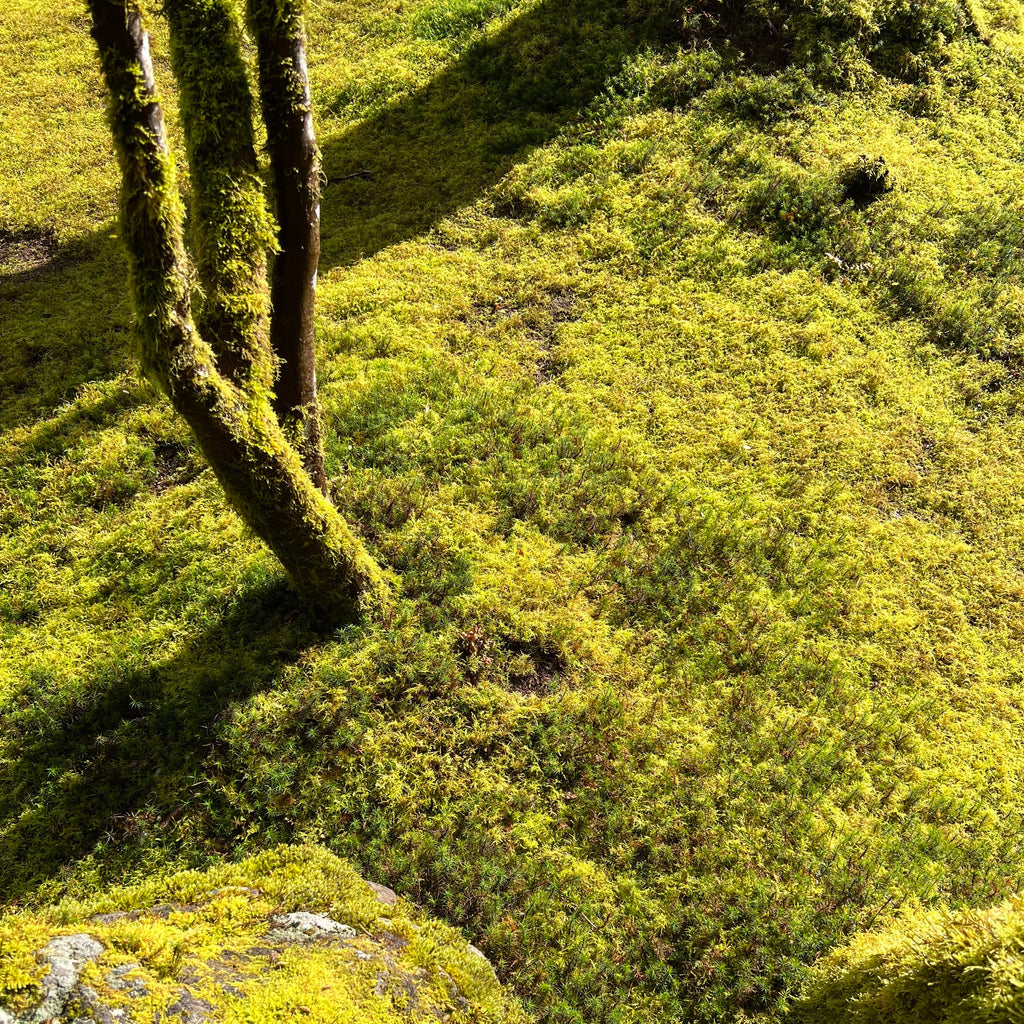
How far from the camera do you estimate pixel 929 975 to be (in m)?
4.14

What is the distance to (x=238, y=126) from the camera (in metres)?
5.15

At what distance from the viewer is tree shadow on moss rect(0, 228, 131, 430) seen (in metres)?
8.93

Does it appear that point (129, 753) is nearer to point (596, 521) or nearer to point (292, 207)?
point (292, 207)

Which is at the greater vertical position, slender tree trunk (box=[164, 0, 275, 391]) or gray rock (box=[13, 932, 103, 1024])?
slender tree trunk (box=[164, 0, 275, 391])

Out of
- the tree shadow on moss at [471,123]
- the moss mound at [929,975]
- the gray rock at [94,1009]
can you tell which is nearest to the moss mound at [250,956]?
the gray rock at [94,1009]

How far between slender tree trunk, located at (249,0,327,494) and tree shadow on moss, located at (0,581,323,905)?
1766 mm

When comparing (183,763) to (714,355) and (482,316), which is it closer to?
(482,316)

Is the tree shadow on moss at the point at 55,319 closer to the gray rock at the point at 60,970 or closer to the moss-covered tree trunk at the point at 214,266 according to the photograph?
the moss-covered tree trunk at the point at 214,266

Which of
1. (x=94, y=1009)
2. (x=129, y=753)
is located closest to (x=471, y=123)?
(x=129, y=753)

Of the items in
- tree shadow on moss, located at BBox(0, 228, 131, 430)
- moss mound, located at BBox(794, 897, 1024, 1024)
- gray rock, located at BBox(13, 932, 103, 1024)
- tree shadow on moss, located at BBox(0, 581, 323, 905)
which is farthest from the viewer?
tree shadow on moss, located at BBox(0, 228, 131, 430)

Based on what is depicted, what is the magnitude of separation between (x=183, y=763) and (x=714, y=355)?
25.2ft

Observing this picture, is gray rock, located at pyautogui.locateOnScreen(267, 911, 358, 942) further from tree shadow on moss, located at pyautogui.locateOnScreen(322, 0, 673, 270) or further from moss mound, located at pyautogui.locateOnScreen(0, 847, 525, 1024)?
tree shadow on moss, located at pyautogui.locateOnScreen(322, 0, 673, 270)

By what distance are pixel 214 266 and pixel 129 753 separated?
392 cm

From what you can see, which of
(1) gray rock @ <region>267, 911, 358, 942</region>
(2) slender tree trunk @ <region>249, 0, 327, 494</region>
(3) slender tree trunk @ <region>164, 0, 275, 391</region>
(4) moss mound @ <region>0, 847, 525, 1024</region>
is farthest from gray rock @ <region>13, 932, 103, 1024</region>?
(2) slender tree trunk @ <region>249, 0, 327, 494</region>
